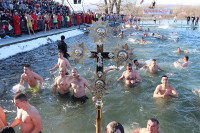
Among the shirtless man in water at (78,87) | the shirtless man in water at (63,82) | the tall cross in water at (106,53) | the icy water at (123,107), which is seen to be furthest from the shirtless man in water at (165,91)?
the tall cross in water at (106,53)

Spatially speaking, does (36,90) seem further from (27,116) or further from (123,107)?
(27,116)

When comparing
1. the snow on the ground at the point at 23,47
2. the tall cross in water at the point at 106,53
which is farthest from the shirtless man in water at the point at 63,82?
the snow on the ground at the point at 23,47

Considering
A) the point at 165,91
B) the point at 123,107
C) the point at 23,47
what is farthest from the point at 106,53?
the point at 23,47

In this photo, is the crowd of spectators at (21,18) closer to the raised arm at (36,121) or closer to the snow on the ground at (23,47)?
the snow on the ground at (23,47)

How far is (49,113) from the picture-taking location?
5078mm

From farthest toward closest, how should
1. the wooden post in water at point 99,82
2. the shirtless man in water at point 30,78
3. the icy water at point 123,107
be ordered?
the shirtless man in water at point 30,78, the icy water at point 123,107, the wooden post in water at point 99,82

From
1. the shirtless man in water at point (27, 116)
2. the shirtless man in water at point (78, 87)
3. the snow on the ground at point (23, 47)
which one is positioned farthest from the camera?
the snow on the ground at point (23, 47)

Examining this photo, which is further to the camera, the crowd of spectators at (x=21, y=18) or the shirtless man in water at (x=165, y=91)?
the crowd of spectators at (x=21, y=18)

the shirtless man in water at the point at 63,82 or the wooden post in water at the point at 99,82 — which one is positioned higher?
the wooden post in water at the point at 99,82

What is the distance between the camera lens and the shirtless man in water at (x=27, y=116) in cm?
296

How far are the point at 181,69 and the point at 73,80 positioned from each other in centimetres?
637

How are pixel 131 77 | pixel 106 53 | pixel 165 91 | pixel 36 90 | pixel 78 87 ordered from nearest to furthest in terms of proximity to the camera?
pixel 106 53 → pixel 78 87 → pixel 165 91 → pixel 36 90 → pixel 131 77

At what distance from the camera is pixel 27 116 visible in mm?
3057

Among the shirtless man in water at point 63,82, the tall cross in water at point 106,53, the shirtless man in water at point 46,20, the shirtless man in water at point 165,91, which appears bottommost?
the shirtless man in water at point 165,91
